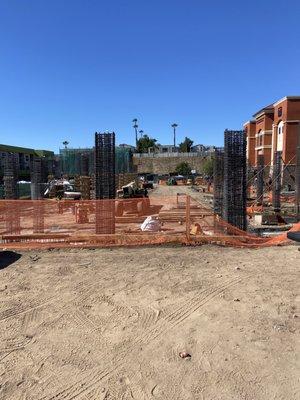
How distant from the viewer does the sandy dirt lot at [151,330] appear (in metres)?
4.07

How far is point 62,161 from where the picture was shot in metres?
69.1

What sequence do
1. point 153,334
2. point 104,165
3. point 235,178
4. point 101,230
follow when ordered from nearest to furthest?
point 153,334 → point 101,230 → point 235,178 → point 104,165

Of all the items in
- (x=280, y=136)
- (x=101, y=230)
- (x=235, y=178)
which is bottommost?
(x=101, y=230)

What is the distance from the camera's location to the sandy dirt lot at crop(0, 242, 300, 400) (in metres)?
4.07

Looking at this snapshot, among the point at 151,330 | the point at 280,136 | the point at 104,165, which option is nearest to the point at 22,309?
the point at 151,330

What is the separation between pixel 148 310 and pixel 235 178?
7.75 meters

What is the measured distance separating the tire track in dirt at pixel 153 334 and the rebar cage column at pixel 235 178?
570 centimetres

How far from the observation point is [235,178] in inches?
512

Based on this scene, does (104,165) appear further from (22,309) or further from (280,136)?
(280,136)

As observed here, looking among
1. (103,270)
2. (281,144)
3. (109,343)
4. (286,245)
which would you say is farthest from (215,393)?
(281,144)

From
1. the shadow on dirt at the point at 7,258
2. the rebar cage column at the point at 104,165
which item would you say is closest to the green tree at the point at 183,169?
the rebar cage column at the point at 104,165

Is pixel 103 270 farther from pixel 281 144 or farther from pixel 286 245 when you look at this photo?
pixel 281 144

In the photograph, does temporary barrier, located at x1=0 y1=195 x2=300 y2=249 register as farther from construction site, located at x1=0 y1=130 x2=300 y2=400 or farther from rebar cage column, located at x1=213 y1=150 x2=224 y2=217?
rebar cage column, located at x1=213 y1=150 x2=224 y2=217

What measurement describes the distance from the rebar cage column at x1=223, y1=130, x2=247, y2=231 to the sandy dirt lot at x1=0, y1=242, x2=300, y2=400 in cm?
410
